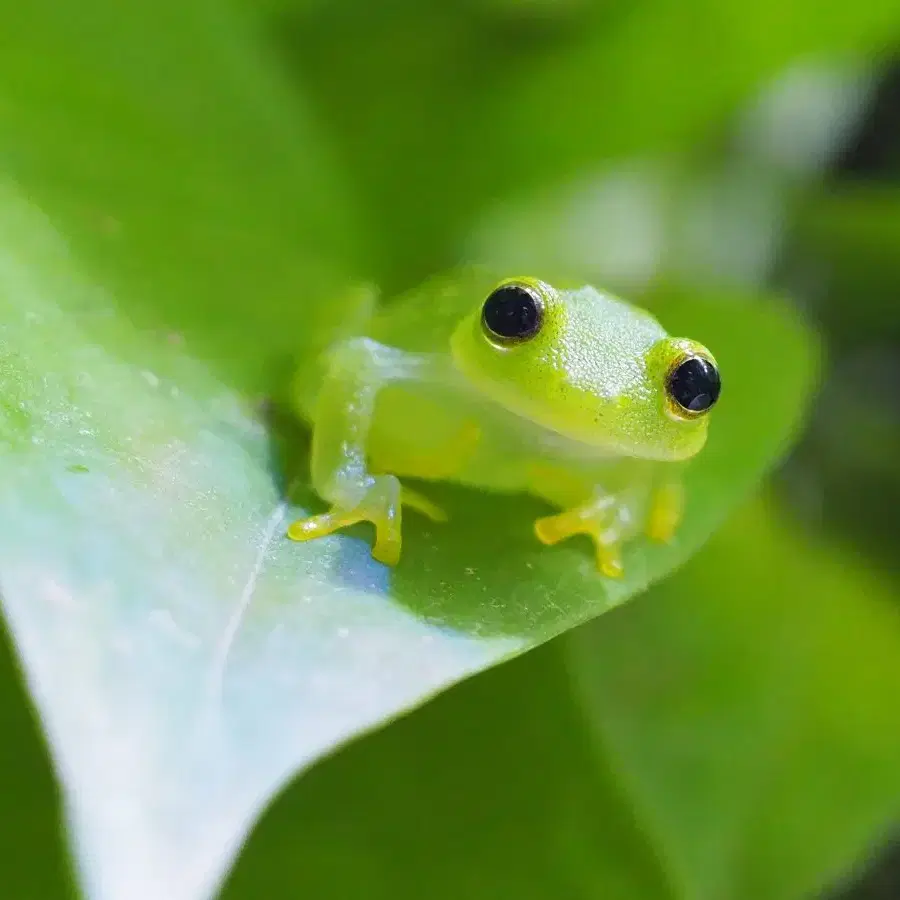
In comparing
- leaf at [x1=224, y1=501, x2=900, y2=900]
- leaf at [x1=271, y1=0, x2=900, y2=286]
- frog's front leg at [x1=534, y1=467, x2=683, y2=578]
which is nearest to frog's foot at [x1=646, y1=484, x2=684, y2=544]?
frog's front leg at [x1=534, y1=467, x2=683, y2=578]

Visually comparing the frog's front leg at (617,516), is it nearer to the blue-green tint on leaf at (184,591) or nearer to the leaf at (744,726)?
the blue-green tint on leaf at (184,591)

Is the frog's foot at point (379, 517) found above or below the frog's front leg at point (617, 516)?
above

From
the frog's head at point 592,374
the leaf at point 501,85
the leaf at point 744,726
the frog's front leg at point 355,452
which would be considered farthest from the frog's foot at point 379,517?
the leaf at point 501,85

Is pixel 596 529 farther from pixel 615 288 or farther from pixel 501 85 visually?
pixel 501 85

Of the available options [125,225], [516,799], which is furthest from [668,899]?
[125,225]

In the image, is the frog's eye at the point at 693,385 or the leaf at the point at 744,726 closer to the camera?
the frog's eye at the point at 693,385

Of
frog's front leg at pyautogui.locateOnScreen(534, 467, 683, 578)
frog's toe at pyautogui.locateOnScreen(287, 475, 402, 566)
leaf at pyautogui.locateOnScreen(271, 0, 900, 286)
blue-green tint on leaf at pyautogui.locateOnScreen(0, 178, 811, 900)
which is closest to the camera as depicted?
blue-green tint on leaf at pyautogui.locateOnScreen(0, 178, 811, 900)

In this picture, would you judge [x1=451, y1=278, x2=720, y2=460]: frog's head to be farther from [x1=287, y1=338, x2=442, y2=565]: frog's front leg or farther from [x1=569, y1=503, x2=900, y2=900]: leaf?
[x1=569, y1=503, x2=900, y2=900]: leaf

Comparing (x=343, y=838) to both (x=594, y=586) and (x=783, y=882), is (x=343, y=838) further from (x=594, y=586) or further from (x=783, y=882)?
(x=783, y=882)
